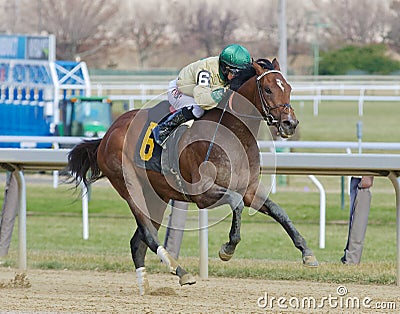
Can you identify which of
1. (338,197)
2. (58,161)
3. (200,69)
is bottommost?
(338,197)

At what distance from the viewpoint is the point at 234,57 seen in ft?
19.0

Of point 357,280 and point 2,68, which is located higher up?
point 2,68

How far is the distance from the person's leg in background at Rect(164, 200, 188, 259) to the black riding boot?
178 cm

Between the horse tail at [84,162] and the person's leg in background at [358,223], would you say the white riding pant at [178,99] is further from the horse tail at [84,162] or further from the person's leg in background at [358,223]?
the person's leg in background at [358,223]

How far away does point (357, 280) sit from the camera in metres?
6.98

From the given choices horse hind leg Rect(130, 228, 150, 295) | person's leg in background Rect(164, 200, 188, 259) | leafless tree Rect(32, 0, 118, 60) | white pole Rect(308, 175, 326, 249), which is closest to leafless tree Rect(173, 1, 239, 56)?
leafless tree Rect(32, 0, 118, 60)

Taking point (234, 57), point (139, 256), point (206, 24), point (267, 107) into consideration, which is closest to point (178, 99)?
point (234, 57)

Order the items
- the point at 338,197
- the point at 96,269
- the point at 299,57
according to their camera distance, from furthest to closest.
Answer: the point at 299,57 < the point at 338,197 < the point at 96,269

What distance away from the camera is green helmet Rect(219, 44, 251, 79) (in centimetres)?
579

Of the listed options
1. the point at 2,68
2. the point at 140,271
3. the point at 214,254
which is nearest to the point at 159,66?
the point at 2,68

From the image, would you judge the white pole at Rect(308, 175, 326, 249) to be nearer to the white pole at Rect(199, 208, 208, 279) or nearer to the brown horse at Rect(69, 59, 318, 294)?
the white pole at Rect(199, 208, 208, 279)

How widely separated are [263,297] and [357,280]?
4.07 ft

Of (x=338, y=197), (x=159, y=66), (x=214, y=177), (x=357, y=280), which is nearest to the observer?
(x=214, y=177)

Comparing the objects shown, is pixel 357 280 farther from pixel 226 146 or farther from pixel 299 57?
pixel 299 57
